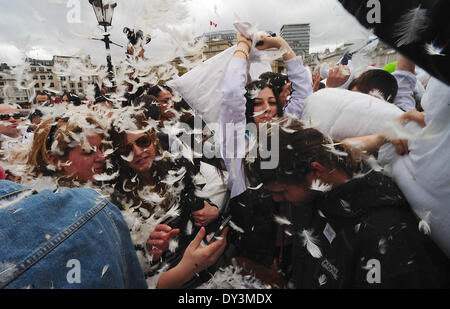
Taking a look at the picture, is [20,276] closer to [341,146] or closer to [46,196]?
[46,196]

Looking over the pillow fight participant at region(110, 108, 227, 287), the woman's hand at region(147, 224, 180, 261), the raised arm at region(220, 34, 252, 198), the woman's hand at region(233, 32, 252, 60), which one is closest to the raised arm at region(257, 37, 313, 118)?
the woman's hand at region(233, 32, 252, 60)

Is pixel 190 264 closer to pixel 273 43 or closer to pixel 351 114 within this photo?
pixel 351 114

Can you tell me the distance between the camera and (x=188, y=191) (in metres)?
1.76

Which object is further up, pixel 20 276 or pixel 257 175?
pixel 20 276

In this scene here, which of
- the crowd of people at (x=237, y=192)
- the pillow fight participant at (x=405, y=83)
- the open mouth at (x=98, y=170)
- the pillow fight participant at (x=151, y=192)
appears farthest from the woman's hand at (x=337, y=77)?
the open mouth at (x=98, y=170)

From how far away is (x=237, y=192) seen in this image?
176cm

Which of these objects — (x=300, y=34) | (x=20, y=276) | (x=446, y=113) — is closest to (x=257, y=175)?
(x=446, y=113)

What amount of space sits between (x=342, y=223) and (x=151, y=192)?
1370 mm

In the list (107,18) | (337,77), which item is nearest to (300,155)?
(337,77)

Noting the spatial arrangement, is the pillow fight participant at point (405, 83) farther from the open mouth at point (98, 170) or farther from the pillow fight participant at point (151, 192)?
the open mouth at point (98, 170)

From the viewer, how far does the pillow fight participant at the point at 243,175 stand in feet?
5.50

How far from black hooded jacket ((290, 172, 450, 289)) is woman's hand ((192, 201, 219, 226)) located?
30.2 inches
